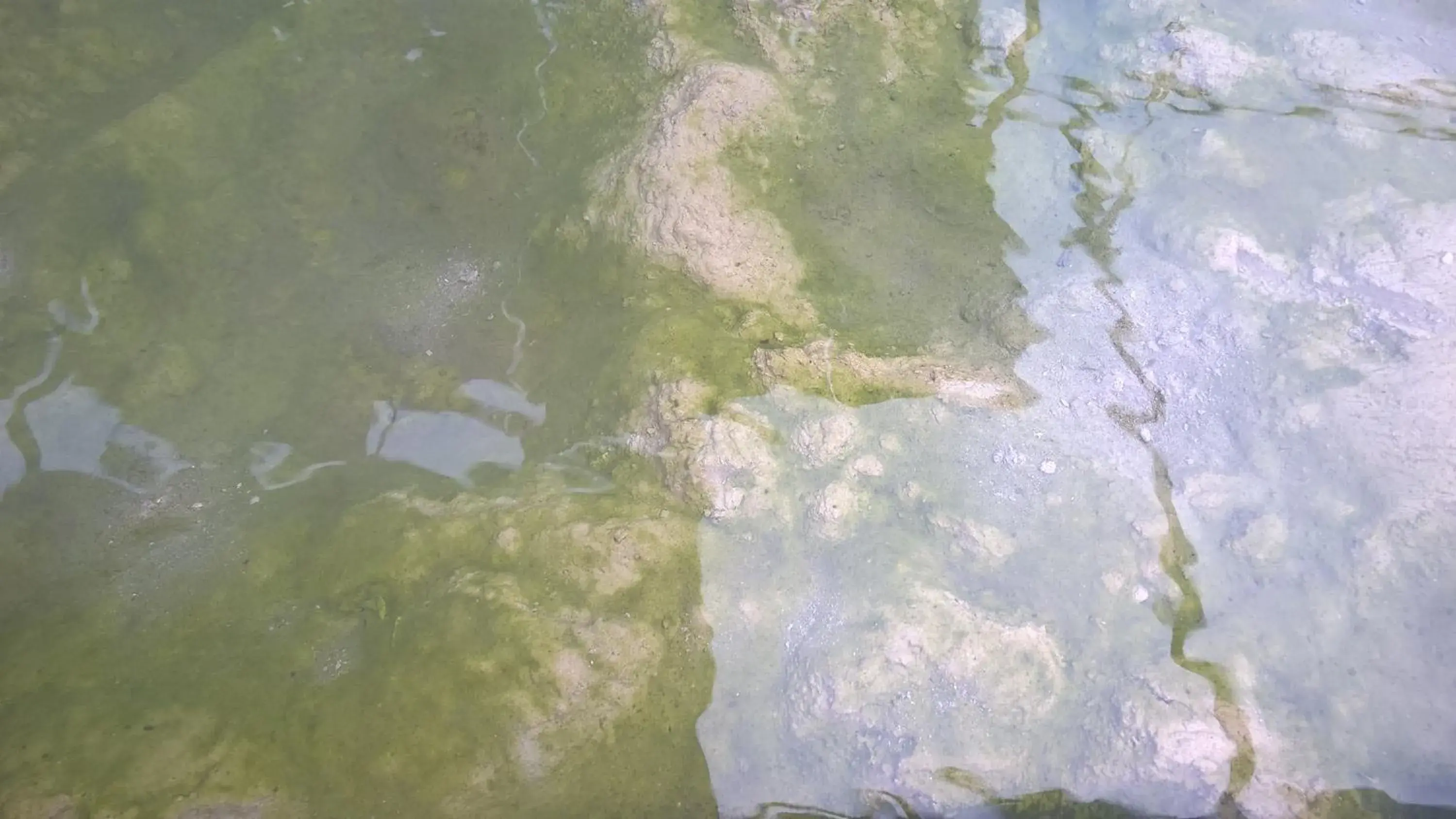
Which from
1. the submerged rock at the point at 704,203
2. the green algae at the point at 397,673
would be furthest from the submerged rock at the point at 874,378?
the green algae at the point at 397,673

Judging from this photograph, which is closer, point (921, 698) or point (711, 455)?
point (921, 698)

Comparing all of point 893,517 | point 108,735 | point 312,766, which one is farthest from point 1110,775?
point 108,735

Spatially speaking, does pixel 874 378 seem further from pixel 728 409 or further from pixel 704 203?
pixel 704 203

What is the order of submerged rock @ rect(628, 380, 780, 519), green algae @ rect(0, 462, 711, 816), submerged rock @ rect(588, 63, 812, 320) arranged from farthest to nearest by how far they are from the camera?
submerged rock @ rect(588, 63, 812, 320)
submerged rock @ rect(628, 380, 780, 519)
green algae @ rect(0, 462, 711, 816)

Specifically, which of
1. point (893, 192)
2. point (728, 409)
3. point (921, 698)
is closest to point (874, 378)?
point (728, 409)

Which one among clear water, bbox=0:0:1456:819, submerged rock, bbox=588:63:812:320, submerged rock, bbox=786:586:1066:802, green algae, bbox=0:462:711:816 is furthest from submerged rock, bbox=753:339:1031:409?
submerged rock, bbox=786:586:1066:802

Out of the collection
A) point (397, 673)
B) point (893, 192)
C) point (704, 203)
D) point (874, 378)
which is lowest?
point (397, 673)

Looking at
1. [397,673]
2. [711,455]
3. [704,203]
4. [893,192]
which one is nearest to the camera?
[397,673]

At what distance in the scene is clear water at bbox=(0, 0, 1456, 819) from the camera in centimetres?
181

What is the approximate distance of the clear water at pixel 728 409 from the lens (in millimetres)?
1814

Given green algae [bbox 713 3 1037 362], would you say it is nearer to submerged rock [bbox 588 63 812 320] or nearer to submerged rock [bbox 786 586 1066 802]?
submerged rock [bbox 588 63 812 320]

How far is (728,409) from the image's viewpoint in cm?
204

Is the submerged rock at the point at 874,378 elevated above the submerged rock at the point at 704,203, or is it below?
below

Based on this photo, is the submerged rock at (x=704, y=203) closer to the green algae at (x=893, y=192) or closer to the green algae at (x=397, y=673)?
the green algae at (x=893, y=192)
